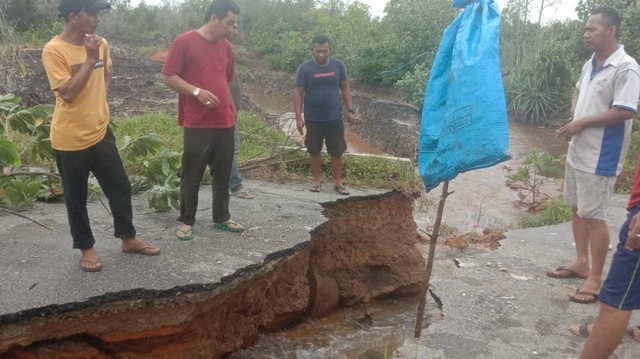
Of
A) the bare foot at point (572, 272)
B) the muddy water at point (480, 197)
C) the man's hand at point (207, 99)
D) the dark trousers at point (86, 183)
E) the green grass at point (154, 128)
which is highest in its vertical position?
the man's hand at point (207, 99)

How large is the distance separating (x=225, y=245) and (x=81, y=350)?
1272mm

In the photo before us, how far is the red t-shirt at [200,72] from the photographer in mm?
4082

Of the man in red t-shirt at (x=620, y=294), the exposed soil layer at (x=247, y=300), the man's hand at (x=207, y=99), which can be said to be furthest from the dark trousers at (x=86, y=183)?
the man in red t-shirt at (x=620, y=294)

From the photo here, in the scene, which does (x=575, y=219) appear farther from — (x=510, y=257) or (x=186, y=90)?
(x=186, y=90)

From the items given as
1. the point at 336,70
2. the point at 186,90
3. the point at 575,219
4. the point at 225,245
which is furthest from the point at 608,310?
the point at 336,70

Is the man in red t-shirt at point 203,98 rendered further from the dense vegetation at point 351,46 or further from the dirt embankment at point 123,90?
the dirt embankment at point 123,90

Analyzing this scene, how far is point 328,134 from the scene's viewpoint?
6.27 meters

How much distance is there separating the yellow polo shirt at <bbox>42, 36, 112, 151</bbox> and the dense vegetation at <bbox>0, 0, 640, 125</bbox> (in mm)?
6897

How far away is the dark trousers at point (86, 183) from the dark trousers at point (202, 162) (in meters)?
0.58

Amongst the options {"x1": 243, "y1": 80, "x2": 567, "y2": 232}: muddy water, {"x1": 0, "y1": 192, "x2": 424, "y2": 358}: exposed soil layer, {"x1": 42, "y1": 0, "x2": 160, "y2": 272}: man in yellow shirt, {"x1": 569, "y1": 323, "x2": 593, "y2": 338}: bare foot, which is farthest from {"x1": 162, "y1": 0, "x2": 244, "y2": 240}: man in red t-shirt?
{"x1": 243, "y1": 80, "x2": 567, "y2": 232}: muddy water

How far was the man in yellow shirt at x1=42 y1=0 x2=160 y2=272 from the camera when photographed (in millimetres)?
3309

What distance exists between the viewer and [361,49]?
20.9m

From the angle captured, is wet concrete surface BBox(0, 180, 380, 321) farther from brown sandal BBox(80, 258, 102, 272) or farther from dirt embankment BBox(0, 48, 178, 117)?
dirt embankment BBox(0, 48, 178, 117)

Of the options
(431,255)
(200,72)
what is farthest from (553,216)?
(200,72)
